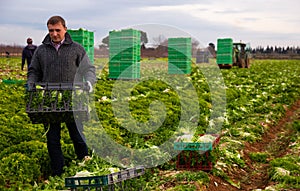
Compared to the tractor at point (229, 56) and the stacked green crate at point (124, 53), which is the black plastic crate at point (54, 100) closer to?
the stacked green crate at point (124, 53)

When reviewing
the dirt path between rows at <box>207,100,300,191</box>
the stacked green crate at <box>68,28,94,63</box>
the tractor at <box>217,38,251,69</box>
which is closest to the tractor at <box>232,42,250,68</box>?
the tractor at <box>217,38,251,69</box>

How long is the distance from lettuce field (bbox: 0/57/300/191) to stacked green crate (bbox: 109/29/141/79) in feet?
13.6

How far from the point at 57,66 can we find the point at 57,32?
40 cm

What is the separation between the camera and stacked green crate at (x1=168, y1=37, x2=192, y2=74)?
2023 cm

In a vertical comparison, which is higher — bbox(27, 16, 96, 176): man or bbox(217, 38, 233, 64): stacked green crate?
bbox(217, 38, 233, 64): stacked green crate

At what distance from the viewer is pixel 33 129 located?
691 centimetres

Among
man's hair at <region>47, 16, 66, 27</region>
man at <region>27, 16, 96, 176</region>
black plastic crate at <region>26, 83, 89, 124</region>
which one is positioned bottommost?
black plastic crate at <region>26, 83, 89, 124</region>

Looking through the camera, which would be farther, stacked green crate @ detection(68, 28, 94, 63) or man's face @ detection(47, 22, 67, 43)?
stacked green crate @ detection(68, 28, 94, 63)

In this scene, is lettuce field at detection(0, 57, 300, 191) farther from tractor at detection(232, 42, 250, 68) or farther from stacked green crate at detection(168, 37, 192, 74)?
tractor at detection(232, 42, 250, 68)

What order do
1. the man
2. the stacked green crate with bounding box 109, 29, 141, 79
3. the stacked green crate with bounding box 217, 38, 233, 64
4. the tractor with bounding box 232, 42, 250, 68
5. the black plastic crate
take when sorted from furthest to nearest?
the tractor with bounding box 232, 42, 250, 68 → the stacked green crate with bounding box 217, 38, 233, 64 → the stacked green crate with bounding box 109, 29, 141, 79 → the man → the black plastic crate

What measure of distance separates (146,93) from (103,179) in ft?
24.8

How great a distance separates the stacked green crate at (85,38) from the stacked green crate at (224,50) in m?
13.7

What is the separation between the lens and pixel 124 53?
15.8 meters

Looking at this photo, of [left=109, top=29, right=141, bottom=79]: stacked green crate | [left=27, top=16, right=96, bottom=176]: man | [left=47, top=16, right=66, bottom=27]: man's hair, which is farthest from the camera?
[left=109, top=29, right=141, bottom=79]: stacked green crate
